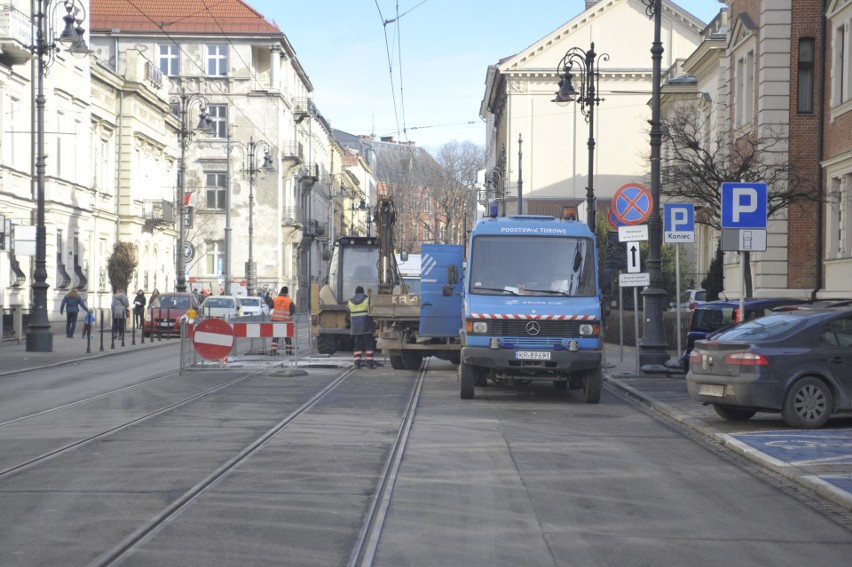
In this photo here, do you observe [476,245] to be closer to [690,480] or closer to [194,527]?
[690,480]

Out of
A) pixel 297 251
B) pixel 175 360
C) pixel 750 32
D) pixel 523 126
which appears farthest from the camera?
pixel 297 251

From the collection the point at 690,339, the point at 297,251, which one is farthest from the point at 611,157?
the point at 690,339

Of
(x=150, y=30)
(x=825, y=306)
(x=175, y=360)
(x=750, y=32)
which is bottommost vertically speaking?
(x=175, y=360)

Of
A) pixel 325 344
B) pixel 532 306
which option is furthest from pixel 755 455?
pixel 325 344

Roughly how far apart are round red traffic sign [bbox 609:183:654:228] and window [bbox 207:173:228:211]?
188 feet

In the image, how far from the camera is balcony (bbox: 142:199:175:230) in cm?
5631

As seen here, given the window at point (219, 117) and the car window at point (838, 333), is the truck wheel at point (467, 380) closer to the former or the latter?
the car window at point (838, 333)

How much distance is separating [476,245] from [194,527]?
1106 centimetres

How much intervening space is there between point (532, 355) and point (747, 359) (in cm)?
406

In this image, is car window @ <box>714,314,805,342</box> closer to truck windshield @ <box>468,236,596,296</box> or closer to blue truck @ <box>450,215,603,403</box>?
blue truck @ <box>450,215,603,403</box>

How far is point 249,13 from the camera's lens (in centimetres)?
7612

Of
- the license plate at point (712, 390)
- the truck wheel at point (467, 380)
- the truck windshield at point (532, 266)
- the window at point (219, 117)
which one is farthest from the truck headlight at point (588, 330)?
the window at point (219, 117)

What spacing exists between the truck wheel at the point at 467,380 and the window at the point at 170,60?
200 feet

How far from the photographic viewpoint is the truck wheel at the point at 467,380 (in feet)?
58.5
